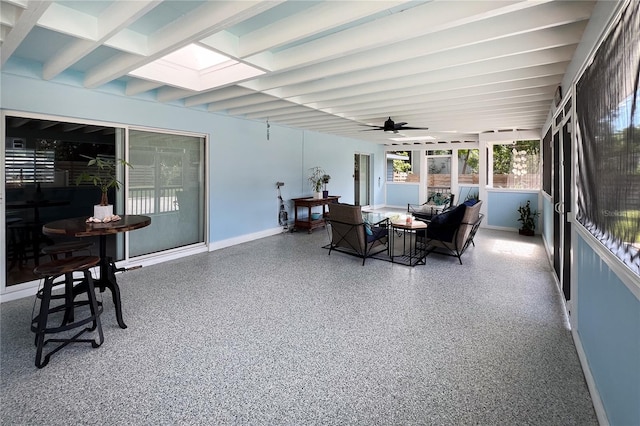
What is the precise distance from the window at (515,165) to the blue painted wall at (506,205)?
220 millimetres

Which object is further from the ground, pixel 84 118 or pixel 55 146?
pixel 84 118

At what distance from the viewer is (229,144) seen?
5.82m

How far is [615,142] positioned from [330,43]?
228 cm

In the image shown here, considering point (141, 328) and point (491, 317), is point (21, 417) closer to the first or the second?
point (141, 328)

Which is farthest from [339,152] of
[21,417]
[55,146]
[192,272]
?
[21,417]

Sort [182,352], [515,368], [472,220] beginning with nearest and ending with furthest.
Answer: [515,368]
[182,352]
[472,220]

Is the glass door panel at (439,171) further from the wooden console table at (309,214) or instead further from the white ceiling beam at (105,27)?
the white ceiling beam at (105,27)

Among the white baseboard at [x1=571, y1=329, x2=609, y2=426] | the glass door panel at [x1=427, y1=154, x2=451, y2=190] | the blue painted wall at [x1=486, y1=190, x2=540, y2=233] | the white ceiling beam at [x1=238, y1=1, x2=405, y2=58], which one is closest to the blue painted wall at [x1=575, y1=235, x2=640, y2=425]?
the white baseboard at [x1=571, y1=329, x2=609, y2=426]

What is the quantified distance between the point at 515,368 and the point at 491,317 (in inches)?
33.0

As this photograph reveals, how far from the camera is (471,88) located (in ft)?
13.1

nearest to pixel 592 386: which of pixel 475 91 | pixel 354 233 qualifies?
pixel 354 233

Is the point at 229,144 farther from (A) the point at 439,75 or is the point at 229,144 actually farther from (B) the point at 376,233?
(A) the point at 439,75

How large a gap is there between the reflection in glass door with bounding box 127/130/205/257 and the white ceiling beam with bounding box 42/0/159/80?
1.35m

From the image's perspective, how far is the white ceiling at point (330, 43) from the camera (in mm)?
2248
